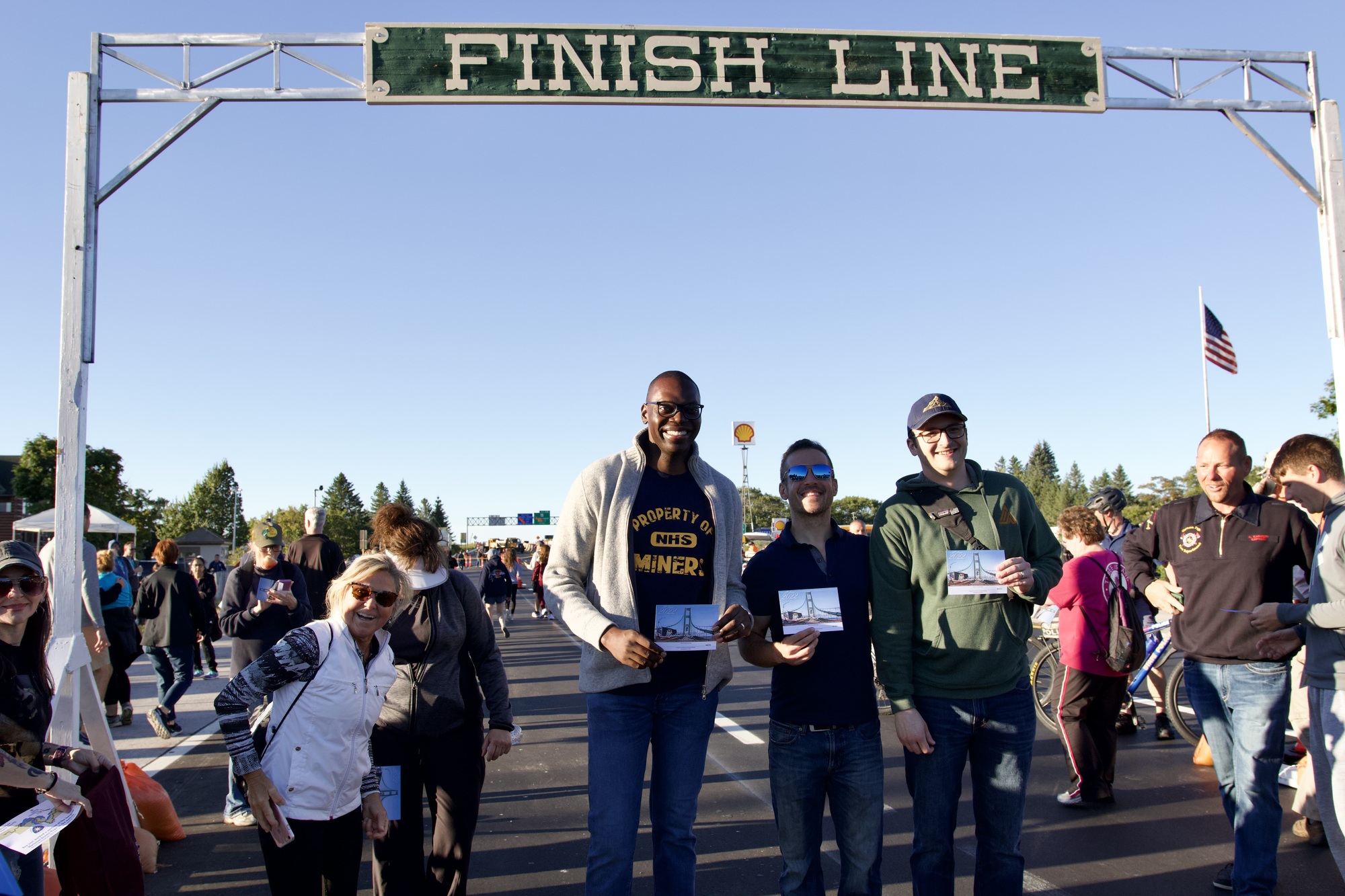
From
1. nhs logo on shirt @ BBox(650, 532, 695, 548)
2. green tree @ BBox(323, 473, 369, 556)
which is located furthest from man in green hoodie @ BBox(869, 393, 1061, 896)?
green tree @ BBox(323, 473, 369, 556)

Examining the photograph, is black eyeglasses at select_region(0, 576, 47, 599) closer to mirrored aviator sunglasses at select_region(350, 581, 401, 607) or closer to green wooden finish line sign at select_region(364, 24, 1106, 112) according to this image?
mirrored aviator sunglasses at select_region(350, 581, 401, 607)

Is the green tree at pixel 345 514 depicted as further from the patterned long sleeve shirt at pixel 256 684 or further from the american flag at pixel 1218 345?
the patterned long sleeve shirt at pixel 256 684

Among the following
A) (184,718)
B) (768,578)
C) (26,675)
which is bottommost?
(184,718)

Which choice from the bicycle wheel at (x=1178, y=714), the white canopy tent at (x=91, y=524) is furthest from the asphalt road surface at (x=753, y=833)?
the white canopy tent at (x=91, y=524)

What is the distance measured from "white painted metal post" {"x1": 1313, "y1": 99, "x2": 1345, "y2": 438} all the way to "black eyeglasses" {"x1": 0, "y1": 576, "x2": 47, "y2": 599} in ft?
24.7

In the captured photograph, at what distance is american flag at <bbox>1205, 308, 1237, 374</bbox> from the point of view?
76.3ft

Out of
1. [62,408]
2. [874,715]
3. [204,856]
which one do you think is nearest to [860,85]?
[874,715]

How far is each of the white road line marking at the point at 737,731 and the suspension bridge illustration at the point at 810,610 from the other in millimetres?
4631

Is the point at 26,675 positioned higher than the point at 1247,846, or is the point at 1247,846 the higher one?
the point at 26,675

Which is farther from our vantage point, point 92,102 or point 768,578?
point 92,102

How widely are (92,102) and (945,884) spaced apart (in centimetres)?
648

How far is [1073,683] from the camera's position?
622cm

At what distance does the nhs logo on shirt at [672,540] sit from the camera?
139 inches

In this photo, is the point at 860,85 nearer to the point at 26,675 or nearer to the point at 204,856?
the point at 26,675
